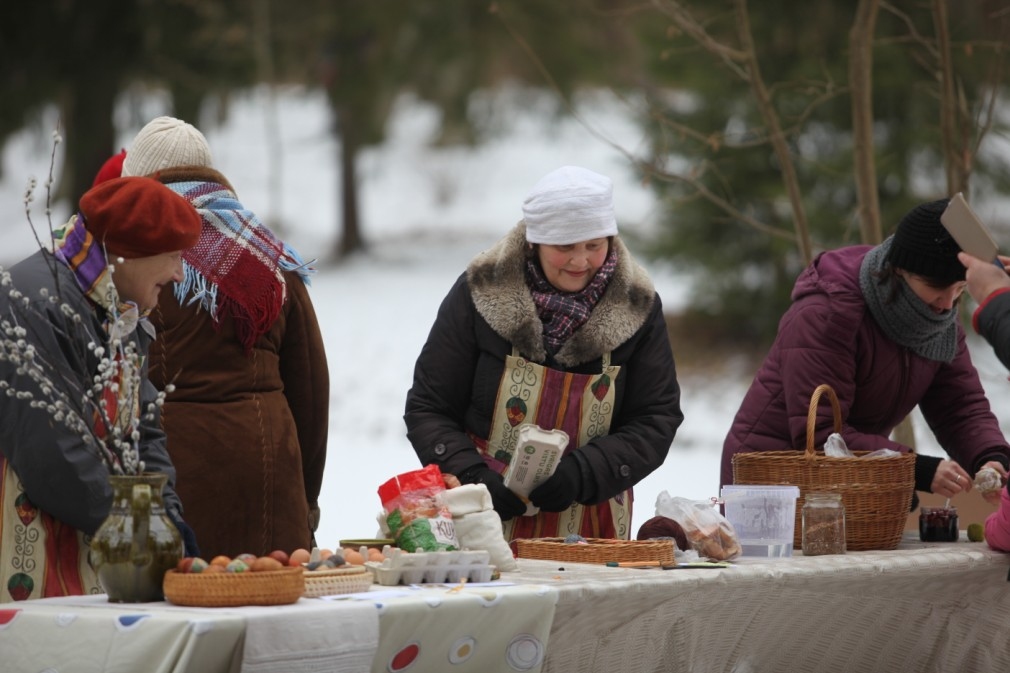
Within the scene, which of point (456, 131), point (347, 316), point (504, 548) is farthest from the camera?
point (456, 131)

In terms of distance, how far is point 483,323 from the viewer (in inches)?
139

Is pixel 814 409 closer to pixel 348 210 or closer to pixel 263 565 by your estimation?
pixel 263 565

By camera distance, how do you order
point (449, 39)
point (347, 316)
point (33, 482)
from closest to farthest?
point (33, 482) < point (449, 39) < point (347, 316)

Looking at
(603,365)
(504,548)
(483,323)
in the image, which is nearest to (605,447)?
(603,365)

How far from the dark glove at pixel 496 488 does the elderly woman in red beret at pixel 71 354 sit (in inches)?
35.3

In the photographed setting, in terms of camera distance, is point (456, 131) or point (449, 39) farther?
point (456, 131)

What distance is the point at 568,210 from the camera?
3.43 metres

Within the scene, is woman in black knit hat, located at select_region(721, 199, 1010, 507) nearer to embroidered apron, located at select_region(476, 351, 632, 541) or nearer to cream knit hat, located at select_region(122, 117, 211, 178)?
embroidered apron, located at select_region(476, 351, 632, 541)

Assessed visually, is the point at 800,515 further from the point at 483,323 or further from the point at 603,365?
the point at 483,323

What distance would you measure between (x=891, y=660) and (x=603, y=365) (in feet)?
3.32

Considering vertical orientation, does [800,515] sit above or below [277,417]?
below

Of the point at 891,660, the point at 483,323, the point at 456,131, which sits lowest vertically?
the point at 891,660

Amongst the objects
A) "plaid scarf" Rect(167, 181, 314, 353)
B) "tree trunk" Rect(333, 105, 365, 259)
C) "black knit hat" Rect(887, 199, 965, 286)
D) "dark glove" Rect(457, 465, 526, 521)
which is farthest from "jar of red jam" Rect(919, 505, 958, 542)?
"tree trunk" Rect(333, 105, 365, 259)

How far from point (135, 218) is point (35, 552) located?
64 cm
